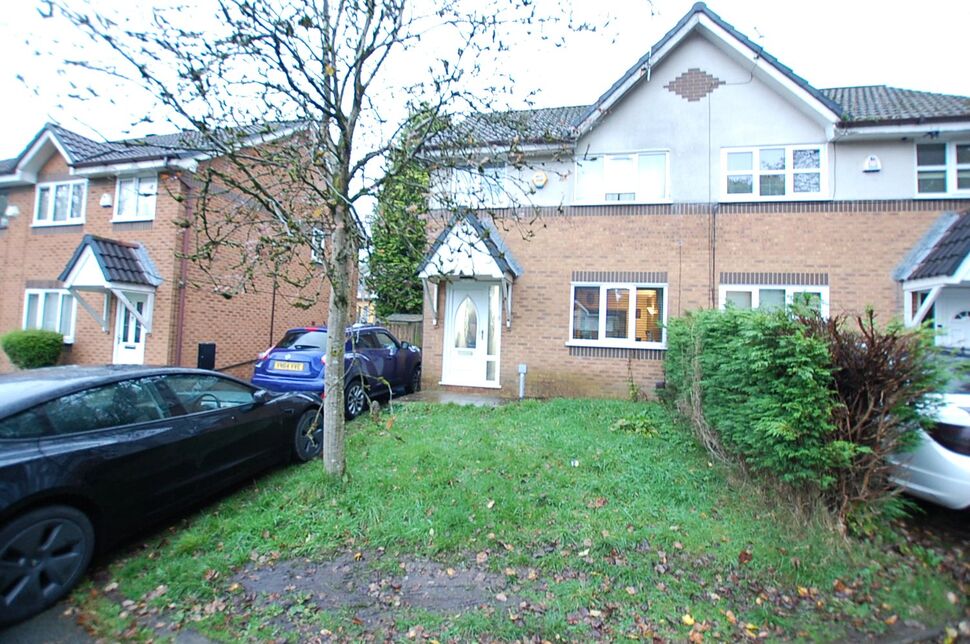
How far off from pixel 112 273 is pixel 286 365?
6.07 meters

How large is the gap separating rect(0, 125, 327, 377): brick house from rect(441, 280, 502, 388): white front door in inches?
209

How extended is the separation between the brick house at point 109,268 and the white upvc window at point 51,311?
0.03 metres

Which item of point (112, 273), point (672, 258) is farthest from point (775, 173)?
point (112, 273)

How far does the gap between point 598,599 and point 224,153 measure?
162 inches

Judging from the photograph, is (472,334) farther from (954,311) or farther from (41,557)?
(954,311)

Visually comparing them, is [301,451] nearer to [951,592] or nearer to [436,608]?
[436,608]

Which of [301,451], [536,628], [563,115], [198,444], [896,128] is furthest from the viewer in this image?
[563,115]

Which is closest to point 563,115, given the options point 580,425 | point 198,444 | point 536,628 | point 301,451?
point 580,425

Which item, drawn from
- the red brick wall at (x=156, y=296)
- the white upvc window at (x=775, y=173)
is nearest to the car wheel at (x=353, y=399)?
the red brick wall at (x=156, y=296)

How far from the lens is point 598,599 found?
125 inches

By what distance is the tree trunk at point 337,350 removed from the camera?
4566 mm

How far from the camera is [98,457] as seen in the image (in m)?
3.57

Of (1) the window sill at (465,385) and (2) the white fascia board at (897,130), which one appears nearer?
(2) the white fascia board at (897,130)

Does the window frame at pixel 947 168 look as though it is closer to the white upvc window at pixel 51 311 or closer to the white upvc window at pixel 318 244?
the white upvc window at pixel 318 244
